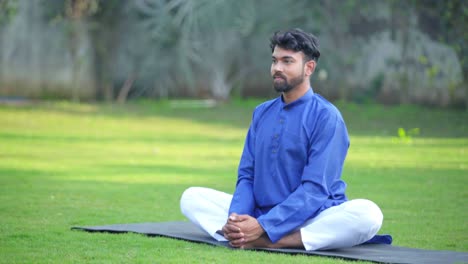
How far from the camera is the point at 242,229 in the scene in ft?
20.8

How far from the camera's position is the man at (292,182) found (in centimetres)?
636

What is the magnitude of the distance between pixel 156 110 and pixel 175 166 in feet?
36.5

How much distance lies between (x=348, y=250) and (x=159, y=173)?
604 cm

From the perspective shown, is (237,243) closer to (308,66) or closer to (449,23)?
(308,66)

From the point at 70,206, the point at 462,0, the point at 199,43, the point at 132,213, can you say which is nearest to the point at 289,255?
the point at 132,213

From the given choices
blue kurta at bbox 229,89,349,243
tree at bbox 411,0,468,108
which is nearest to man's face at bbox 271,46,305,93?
blue kurta at bbox 229,89,349,243

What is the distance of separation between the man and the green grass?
0.29m

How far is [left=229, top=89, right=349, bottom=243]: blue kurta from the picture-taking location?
6.38 metres

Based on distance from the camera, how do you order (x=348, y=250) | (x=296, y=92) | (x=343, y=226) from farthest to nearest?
(x=296, y=92) < (x=348, y=250) < (x=343, y=226)

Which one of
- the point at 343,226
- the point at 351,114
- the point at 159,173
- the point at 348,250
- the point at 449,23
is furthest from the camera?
the point at 351,114

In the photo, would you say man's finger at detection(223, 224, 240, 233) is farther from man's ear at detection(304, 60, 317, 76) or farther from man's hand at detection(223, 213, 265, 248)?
man's ear at detection(304, 60, 317, 76)

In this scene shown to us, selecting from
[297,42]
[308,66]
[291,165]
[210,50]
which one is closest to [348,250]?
[291,165]

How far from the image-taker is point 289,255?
6238 mm

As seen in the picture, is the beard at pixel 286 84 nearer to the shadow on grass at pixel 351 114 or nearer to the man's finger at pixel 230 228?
the man's finger at pixel 230 228
